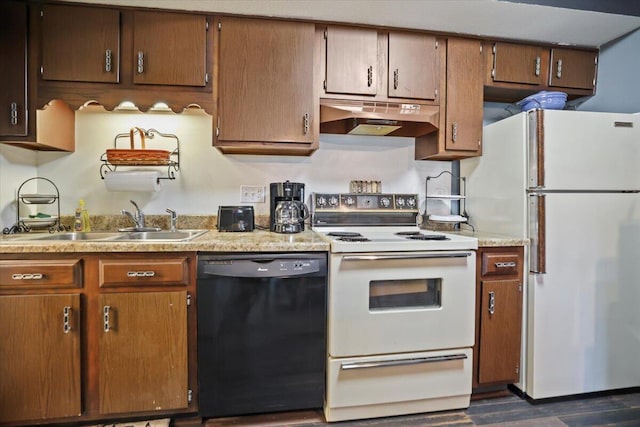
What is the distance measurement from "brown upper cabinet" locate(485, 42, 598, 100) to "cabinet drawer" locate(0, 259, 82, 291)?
253 cm

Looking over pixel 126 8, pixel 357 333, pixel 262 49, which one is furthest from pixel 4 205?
pixel 357 333

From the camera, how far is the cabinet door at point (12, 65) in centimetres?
163

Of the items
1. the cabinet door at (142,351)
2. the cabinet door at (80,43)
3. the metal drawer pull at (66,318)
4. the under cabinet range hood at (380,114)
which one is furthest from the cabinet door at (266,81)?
the metal drawer pull at (66,318)

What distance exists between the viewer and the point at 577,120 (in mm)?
1675

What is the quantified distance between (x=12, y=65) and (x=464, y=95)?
256cm

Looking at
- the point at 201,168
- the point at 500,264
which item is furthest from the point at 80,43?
the point at 500,264

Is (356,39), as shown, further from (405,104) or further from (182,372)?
(182,372)

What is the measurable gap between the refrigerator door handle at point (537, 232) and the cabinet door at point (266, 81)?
1268mm

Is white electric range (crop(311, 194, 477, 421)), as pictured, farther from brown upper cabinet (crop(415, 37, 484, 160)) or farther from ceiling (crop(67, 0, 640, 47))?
ceiling (crop(67, 0, 640, 47))

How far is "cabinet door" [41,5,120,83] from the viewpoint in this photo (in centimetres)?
165

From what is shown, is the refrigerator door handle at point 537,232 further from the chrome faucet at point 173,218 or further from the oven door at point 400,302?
the chrome faucet at point 173,218

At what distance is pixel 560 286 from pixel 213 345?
6.02 feet

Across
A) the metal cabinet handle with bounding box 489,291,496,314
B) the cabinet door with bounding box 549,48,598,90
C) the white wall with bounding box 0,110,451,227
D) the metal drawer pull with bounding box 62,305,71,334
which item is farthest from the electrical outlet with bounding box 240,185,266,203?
the cabinet door with bounding box 549,48,598,90

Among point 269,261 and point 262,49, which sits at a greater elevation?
point 262,49
